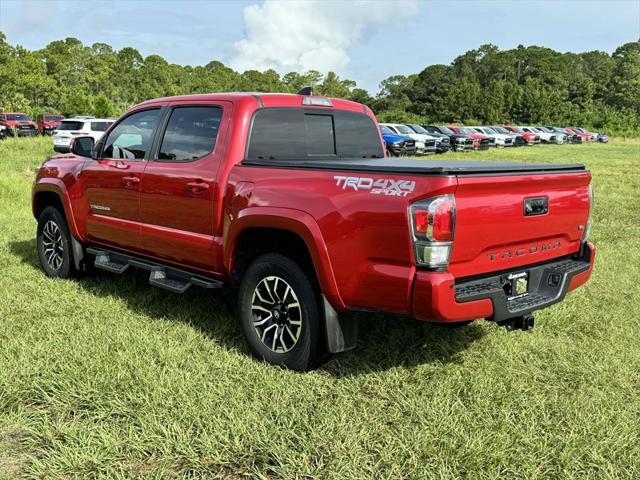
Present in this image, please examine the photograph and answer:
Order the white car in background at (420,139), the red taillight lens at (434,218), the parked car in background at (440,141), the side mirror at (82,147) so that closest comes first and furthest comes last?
the red taillight lens at (434,218) < the side mirror at (82,147) < the white car in background at (420,139) < the parked car in background at (440,141)

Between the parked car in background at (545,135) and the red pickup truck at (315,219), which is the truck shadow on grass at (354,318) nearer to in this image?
the red pickup truck at (315,219)

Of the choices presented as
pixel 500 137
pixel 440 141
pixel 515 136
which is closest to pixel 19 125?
pixel 440 141

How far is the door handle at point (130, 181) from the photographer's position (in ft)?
16.4

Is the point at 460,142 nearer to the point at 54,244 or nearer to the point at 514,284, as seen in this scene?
the point at 54,244

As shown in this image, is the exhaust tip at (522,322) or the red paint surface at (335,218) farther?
the exhaust tip at (522,322)

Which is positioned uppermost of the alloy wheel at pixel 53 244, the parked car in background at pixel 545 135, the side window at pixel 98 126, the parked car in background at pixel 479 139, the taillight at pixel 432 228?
the taillight at pixel 432 228

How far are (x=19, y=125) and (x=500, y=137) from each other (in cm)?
3113

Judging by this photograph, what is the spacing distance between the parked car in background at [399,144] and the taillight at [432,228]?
2438 centimetres

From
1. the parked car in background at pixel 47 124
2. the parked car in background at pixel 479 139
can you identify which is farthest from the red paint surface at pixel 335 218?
the parked car in background at pixel 47 124

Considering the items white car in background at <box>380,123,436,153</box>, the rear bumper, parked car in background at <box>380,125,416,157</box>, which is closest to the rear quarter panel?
the rear bumper

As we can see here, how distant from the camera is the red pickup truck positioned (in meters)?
3.21

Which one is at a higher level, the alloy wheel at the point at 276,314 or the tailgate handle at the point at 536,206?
the tailgate handle at the point at 536,206

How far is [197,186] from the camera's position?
14.4 feet

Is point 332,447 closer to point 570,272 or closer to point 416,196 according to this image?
point 416,196
